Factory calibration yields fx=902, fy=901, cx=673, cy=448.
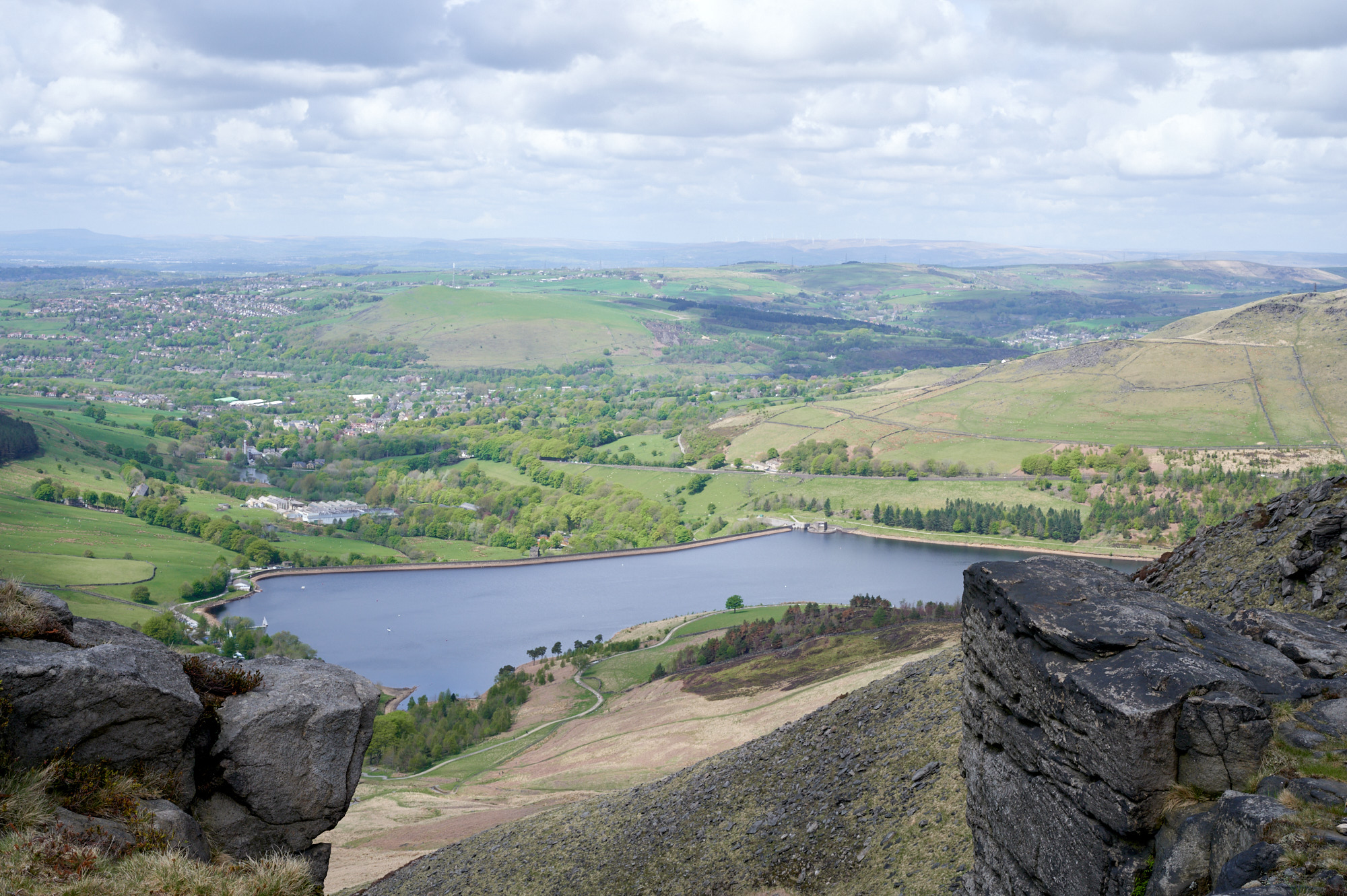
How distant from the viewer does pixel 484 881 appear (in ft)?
66.8

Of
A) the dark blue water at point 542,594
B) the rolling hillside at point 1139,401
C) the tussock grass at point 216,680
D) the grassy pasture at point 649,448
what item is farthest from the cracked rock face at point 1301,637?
the grassy pasture at point 649,448

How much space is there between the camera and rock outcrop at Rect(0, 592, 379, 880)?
458 inches

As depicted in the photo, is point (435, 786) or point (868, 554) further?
point (868, 554)

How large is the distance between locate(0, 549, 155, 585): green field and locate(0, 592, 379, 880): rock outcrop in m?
91.2

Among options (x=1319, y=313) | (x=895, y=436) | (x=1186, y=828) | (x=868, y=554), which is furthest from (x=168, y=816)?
(x=1319, y=313)

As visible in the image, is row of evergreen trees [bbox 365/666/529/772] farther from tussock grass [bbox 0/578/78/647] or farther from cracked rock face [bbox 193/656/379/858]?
tussock grass [bbox 0/578/78/647]

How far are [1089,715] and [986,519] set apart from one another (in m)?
116

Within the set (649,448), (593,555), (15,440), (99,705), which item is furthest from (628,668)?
(15,440)

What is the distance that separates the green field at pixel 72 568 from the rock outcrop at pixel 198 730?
91.2 metres

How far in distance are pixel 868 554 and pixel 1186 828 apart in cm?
10667

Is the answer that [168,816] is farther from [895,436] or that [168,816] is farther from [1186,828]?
[895,436]

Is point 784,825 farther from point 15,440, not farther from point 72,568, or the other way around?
point 15,440

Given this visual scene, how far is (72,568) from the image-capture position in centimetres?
9869

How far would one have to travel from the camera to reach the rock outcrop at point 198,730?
1164 centimetres
